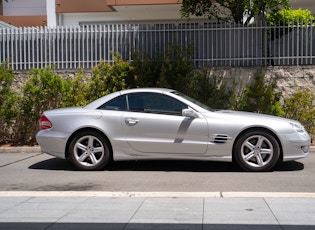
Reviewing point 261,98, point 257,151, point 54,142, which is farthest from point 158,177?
point 261,98

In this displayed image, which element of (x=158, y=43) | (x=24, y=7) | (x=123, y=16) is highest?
(x=24, y=7)

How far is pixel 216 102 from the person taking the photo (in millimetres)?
11914

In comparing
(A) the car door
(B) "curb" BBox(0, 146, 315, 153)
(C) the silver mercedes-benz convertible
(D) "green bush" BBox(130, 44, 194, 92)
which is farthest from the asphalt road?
(D) "green bush" BBox(130, 44, 194, 92)

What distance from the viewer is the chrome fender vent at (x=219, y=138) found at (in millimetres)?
8203

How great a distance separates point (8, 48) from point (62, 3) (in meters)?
7.36

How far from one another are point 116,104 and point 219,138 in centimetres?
202

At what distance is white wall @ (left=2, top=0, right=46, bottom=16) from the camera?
75.8 feet

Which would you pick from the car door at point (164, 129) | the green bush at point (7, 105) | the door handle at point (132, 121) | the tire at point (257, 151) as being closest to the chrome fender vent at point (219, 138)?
the car door at point (164, 129)

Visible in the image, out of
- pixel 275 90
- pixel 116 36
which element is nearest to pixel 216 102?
pixel 275 90

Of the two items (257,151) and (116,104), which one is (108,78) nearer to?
(116,104)

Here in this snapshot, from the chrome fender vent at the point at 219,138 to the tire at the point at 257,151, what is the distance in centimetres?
22

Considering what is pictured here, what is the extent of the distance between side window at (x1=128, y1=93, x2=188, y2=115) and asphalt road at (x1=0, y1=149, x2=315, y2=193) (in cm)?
113

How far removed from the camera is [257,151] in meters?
8.21

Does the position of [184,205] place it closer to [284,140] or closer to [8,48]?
[284,140]
